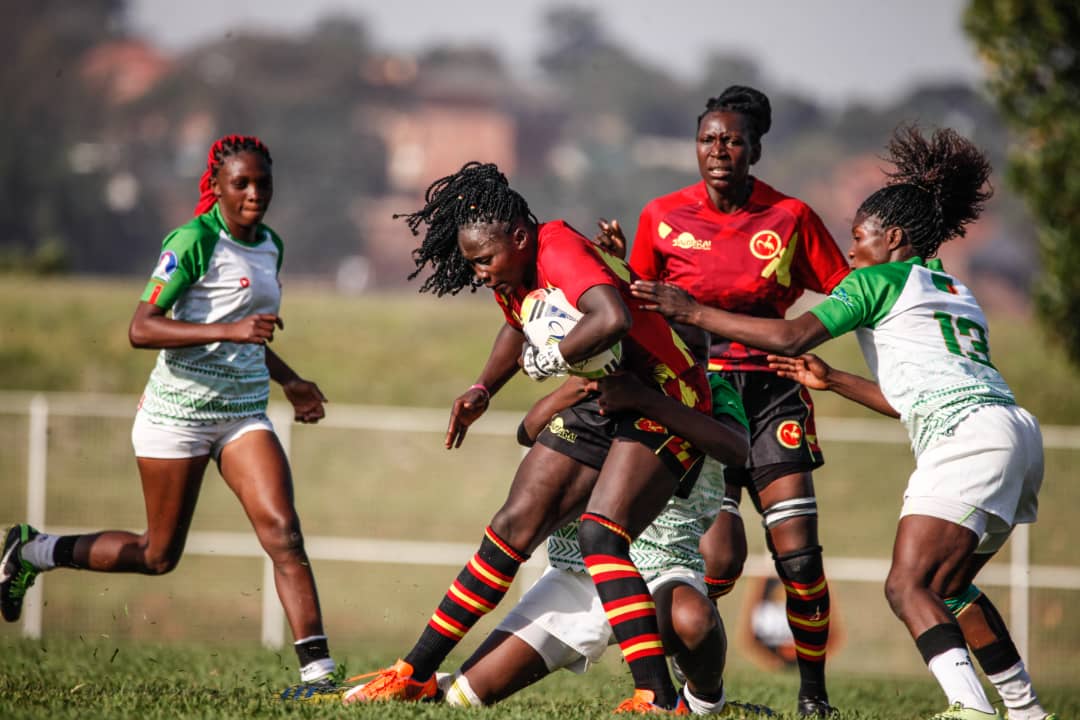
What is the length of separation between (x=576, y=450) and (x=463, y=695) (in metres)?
1.12

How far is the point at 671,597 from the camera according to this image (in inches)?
210

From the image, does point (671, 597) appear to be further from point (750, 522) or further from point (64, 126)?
point (64, 126)

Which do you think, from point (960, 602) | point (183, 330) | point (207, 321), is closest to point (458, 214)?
point (183, 330)

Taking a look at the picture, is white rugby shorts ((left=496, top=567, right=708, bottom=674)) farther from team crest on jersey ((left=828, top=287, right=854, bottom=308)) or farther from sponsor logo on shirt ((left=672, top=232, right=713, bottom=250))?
sponsor logo on shirt ((left=672, top=232, right=713, bottom=250))

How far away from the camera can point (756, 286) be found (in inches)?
253

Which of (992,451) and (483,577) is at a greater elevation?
(992,451)

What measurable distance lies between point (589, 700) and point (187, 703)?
2174mm

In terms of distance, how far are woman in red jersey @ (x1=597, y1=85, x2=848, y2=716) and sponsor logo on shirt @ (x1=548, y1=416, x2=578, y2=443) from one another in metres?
1.08

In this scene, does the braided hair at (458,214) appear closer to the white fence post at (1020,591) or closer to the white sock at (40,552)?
the white sock at (40,552)

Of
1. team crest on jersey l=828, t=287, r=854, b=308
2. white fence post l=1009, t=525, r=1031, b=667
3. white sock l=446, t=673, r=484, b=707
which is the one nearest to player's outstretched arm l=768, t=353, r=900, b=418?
team crest on jersey l=828, t=287, r=854, b=308

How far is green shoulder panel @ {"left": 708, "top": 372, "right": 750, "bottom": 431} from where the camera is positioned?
A: 564 centimetres

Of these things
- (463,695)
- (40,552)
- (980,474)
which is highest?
(980,474)

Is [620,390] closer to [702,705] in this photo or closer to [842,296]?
[842,296]

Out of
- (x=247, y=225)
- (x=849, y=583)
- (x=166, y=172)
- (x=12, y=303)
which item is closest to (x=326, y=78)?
(x=166, y=172)
